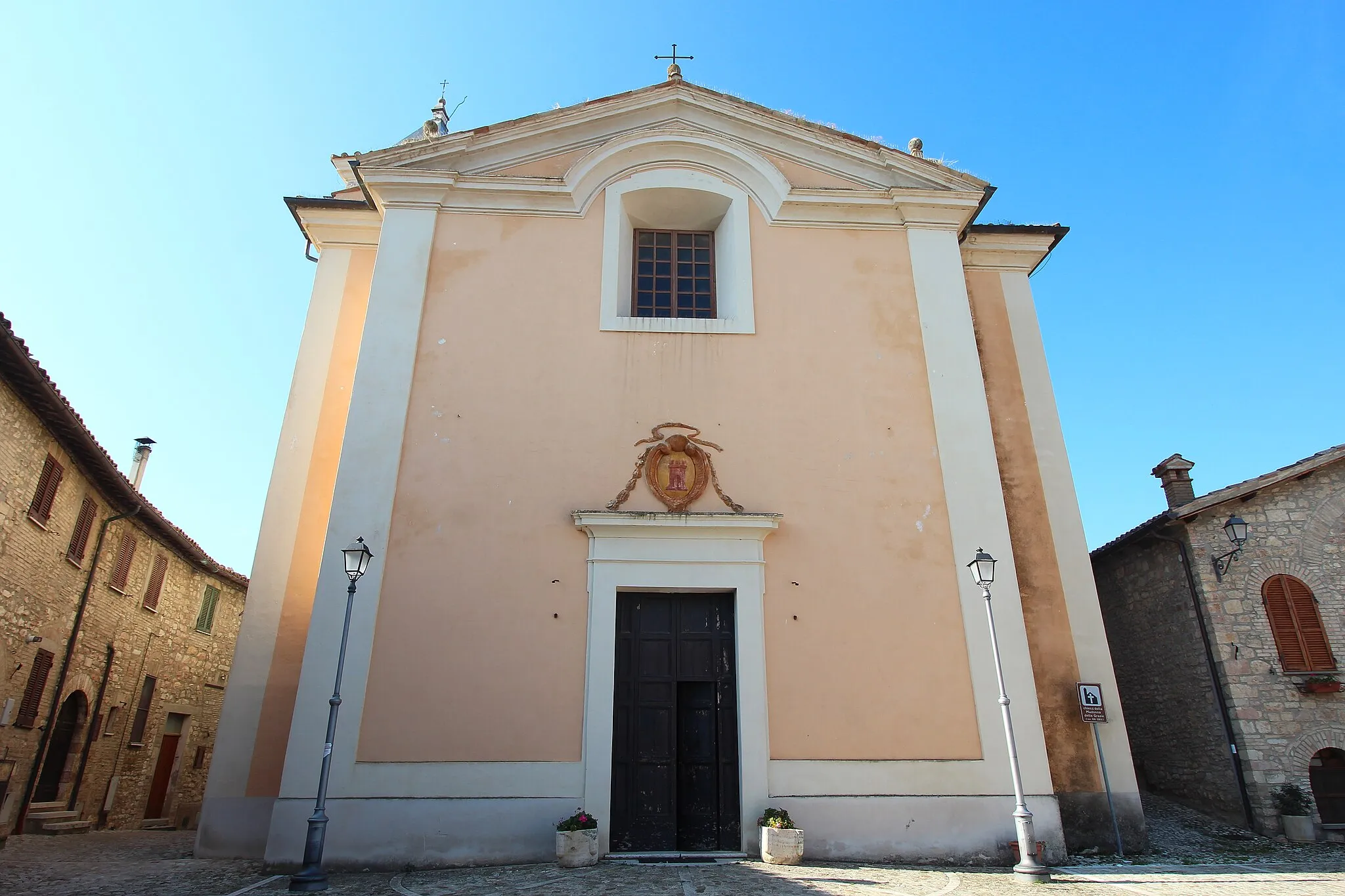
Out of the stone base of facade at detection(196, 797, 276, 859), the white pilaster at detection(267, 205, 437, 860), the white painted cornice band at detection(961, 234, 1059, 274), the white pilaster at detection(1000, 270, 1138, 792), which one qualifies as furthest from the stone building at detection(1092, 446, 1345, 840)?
the stone base of facade at detection(196, 797, 276, 859)

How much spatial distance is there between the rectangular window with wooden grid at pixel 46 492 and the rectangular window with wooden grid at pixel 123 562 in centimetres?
274

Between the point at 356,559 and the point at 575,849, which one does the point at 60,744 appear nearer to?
the point at 356,559

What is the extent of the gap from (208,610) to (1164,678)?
19046 millimetres

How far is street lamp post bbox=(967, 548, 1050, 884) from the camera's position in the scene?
714 centimetres

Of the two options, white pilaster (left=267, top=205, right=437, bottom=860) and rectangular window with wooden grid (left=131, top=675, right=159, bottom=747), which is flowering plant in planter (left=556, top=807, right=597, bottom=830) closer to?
white pilaster (left=267, top=205, right=437, bottom=860)

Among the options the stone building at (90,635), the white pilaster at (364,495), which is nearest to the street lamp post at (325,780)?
the white pilaster at (364,495)

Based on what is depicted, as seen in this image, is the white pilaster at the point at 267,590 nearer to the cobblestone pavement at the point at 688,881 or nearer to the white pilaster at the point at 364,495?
the cobblestone pavement at the point at 688,881

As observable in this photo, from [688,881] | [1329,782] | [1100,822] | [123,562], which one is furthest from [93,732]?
[1329,782]

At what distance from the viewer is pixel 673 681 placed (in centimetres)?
871

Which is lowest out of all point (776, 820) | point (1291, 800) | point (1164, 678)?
point (776, 820)

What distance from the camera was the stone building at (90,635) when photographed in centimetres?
1096

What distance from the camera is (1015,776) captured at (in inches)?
300

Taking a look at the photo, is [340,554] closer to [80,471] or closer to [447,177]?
[447,177]

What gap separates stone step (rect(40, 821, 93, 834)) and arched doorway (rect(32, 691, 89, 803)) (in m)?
0.42
